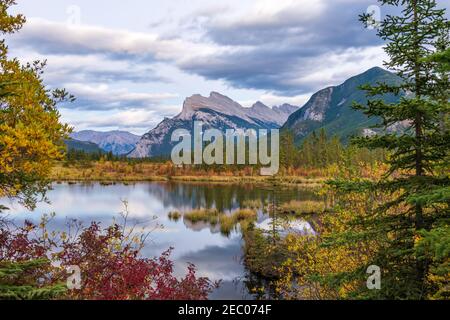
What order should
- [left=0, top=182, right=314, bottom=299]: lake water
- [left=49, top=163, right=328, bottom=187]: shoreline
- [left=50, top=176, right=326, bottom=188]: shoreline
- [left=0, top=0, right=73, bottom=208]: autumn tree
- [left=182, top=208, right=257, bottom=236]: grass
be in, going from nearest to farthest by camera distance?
[left=0, top=0, right=73, bottom=208]: autumn tree → [left=0, top=182, right=314, bottom=299]: lake water → [left=182, top=208, right=257, bottom=236]: grass → [left=50, top=176, right=326, bottom=188]: shoreline → [left=49, top=163, right=328, bottom=187]: shoreline

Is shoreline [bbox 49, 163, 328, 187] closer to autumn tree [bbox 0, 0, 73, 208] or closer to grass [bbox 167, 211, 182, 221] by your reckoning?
grass [bbox 167, 211, 182, 221]

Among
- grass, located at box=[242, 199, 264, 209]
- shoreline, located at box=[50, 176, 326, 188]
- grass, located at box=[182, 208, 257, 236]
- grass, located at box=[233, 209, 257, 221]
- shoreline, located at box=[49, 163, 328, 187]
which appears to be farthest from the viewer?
shoreline, located at box=[49, 163, 328, 187]

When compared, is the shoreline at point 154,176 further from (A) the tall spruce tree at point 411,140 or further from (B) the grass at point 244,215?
(A) the tall spruce tree at point 411,140

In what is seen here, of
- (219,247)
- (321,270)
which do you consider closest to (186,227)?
(219,247)

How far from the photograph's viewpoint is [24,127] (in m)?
Answer: 7.26

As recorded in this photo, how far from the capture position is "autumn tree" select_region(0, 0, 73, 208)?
278 inches

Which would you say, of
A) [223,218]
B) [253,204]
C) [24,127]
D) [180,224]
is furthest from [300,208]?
[24,127]

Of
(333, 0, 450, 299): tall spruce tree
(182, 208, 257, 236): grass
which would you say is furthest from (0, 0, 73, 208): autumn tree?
(182, 208, 257, 236): grass

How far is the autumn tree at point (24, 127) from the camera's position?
7055 mm

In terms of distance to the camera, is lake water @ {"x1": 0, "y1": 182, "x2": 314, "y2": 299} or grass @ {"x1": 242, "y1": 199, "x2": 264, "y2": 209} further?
grass @ {"x1": 242, "y1": 199, "x2": 264, "y2": 209}

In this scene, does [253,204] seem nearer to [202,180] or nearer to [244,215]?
[244,215]
